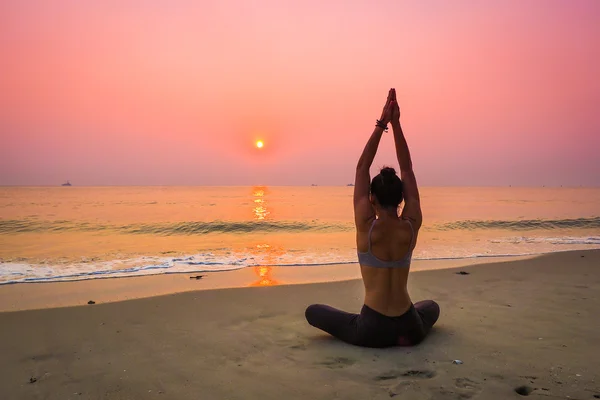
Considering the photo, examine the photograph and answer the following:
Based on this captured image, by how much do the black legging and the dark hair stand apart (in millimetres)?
1167

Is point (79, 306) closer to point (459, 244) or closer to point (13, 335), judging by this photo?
point (13, 335)

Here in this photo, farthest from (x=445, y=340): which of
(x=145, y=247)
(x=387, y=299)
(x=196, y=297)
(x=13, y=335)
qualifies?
(x=145, y=247)

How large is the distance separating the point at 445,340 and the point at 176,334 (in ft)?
10.8

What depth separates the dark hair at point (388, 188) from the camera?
4.04 m

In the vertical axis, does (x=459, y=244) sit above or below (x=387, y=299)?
below

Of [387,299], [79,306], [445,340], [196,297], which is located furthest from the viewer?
[196,297]

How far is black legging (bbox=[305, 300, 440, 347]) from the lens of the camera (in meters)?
4.41

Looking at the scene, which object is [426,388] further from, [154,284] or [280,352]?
[154,284]

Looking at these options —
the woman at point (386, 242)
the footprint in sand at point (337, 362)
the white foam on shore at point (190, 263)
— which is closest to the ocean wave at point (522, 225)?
the white foam on shore at point (190, 263)

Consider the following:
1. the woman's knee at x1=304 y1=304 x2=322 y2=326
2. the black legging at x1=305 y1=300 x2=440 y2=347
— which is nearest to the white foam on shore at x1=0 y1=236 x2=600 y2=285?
the woman's knee at x1=304 y1=304 x2=322 y2=326

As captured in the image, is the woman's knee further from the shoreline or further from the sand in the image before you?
the shoreline

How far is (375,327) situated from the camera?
441cm

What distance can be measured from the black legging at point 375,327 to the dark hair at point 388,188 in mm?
1167

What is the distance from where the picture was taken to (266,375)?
3.97 m
